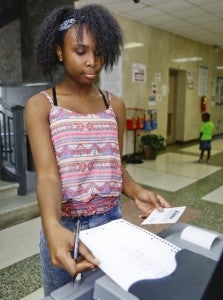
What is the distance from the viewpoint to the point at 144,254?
634 millimetres

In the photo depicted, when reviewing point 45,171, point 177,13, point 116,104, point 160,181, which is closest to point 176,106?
point 177,13

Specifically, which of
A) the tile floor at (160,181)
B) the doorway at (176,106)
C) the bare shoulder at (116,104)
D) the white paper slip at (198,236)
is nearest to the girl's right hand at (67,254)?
the white paper slip at (198,236)

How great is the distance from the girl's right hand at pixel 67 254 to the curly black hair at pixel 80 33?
50 centimetres

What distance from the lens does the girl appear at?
30.7 inches

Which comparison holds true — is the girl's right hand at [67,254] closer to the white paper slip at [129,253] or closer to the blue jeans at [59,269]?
the white paper slip at [129,253]

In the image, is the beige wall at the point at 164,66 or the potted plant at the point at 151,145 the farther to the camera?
the potted plant at the point at 151,145

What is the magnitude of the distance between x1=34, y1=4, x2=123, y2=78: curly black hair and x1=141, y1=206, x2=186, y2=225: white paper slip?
1.54 ft

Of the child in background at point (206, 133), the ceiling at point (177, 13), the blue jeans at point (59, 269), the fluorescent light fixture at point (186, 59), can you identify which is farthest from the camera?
the fluorescent light fixture at point (186, 59)

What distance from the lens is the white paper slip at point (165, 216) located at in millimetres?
769

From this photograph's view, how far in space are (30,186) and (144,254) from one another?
3240 mm

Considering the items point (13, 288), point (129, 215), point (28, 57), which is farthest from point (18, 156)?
point (28, 57)

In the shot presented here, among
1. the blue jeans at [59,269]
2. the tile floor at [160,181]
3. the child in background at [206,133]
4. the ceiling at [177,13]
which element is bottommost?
the tile floor at [160,181]

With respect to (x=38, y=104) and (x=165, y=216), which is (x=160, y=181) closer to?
(x=165, y=216)

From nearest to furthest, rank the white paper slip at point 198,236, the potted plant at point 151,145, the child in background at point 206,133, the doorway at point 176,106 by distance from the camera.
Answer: the white paper slip at point 198,236, the child in background at point 206,133, the potted plant at point 151,145, the doorway at point 176,106
